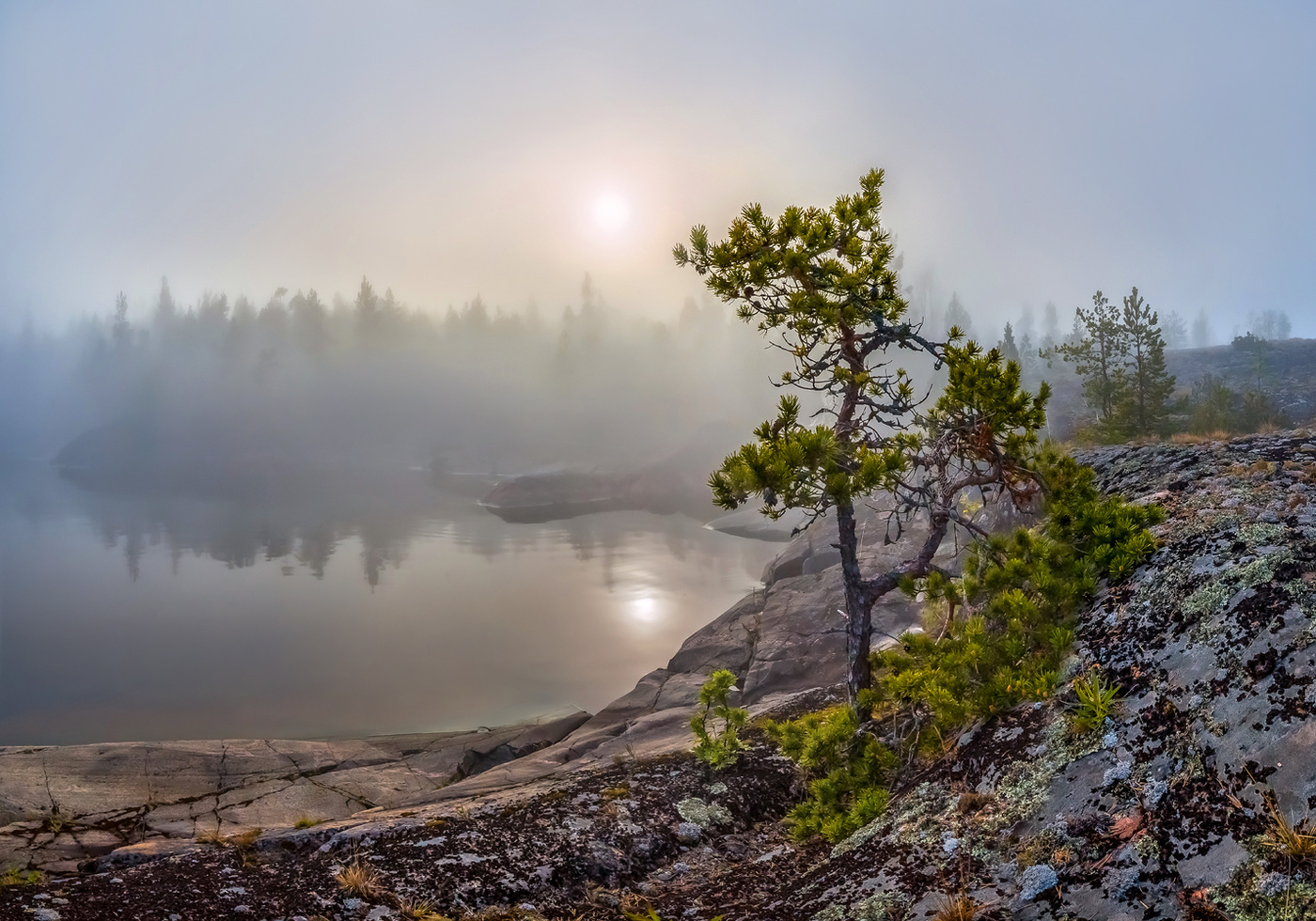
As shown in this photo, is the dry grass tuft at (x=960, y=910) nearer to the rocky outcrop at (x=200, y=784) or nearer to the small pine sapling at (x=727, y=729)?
the small pine sapling at (x=727, y=729)

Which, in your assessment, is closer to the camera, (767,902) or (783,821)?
(767,902)

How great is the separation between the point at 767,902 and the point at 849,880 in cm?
87

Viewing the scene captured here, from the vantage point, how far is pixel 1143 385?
28859 mm

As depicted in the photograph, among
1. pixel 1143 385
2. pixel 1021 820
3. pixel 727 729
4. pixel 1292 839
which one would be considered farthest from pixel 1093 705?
pixel 1143 385

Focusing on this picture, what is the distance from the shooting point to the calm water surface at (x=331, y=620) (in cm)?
2352

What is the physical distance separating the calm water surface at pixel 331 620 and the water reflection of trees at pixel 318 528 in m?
0.49

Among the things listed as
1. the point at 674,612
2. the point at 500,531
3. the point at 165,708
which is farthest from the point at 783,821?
the point at 500,531

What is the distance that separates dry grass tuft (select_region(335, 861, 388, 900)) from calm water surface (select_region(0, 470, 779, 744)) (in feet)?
54.2

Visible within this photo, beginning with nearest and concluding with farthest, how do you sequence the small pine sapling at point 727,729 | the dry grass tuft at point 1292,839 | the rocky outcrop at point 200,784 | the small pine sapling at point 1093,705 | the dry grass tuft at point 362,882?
the dry grass tuft at point 1292,839, the small pine sapling at point 1093,705, the dry grass tuft at point 362,882, the small pine sapling at point 727,729, the rocky outcrop at point 200,784

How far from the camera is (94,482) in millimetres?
115438

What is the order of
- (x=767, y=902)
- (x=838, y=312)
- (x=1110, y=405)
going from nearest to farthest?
(x=767, y=902), (x=838, y=312), (x=1110, y=405)

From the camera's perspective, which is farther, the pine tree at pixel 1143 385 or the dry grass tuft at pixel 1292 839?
the pine tree at pixel 1143 385

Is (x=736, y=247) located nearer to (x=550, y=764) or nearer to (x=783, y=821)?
(x=783, y=821)

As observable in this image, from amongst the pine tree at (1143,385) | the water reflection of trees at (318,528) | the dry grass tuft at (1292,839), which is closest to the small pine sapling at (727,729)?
the dry grass tuft at (1292,839)
